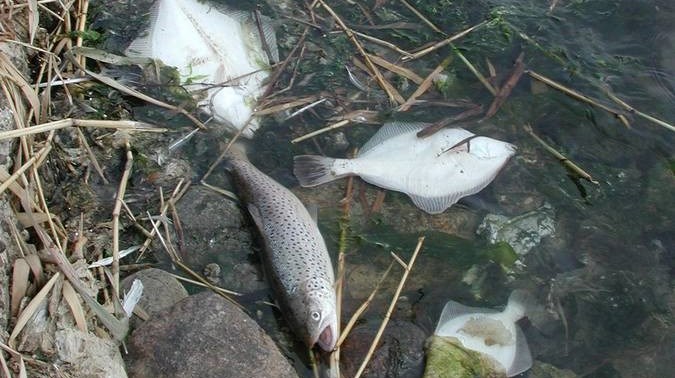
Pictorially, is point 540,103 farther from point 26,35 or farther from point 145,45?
point 26,35

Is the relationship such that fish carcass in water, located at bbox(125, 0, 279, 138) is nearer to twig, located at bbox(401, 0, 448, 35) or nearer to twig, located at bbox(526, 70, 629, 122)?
twig, located at bbox(401, 0, 448, 35)

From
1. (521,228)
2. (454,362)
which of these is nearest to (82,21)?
(521,228)

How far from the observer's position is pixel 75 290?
3.53 m

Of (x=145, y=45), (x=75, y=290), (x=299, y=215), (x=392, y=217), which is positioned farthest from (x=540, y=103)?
(x=75, y=290)

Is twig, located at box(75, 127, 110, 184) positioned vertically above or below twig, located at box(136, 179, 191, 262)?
above

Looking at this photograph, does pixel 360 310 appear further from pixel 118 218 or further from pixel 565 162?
pixel 565 162

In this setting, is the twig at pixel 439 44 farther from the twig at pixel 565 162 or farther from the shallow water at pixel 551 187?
the twig at pixel 565 162

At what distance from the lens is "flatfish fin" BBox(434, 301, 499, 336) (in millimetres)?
4332

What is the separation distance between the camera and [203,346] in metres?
3.75

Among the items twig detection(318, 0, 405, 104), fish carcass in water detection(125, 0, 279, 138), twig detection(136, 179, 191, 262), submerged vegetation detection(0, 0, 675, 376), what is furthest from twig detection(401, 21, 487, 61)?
twig detection(136, 179, 191, 262)

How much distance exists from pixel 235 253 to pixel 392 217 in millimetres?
1030

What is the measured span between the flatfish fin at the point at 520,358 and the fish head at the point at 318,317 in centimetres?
99

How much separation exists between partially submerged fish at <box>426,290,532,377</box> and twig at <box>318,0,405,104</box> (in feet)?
5.38

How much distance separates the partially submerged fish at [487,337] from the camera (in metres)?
4.16
